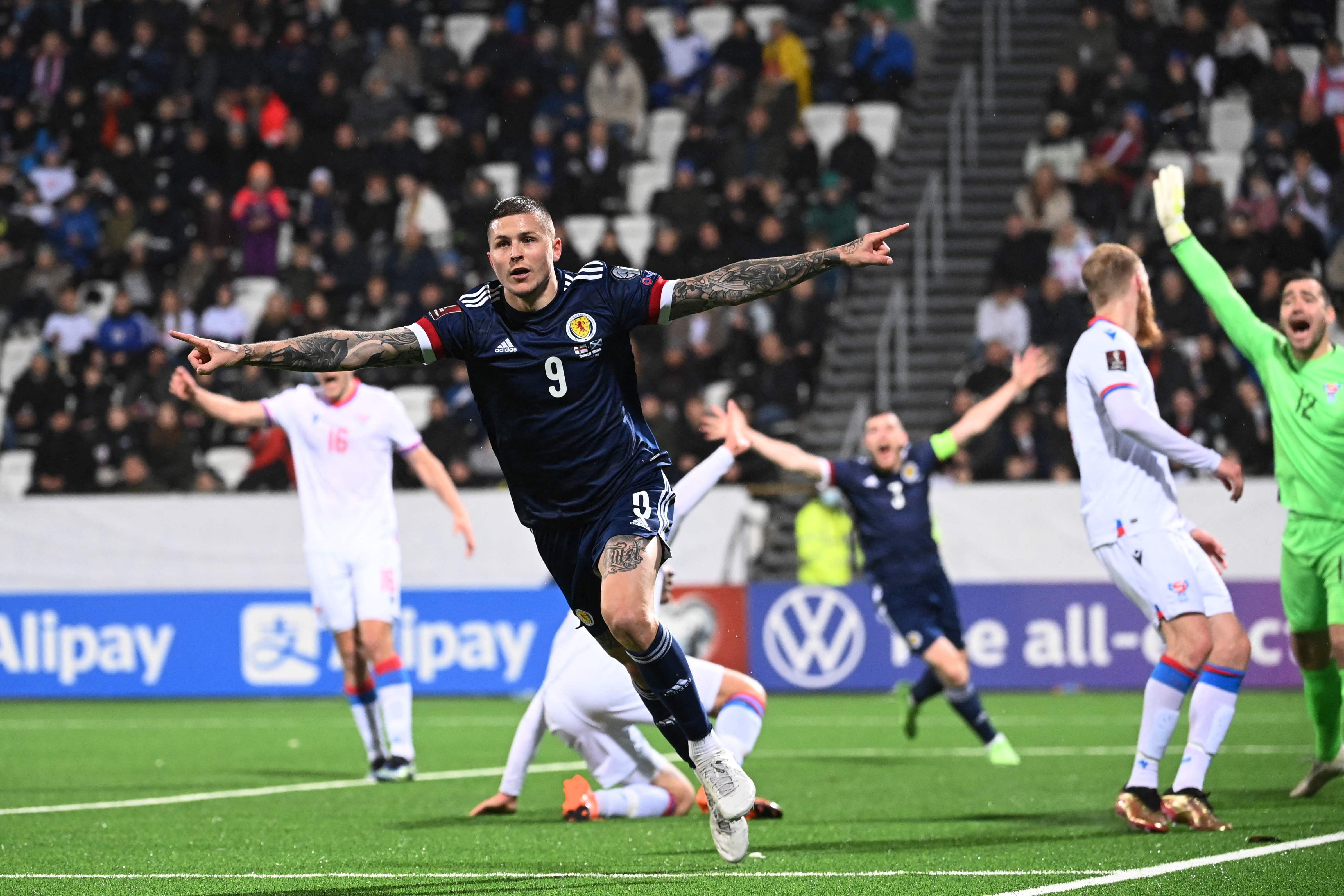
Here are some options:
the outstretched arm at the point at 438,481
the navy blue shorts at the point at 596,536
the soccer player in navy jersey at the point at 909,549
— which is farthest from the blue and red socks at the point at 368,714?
the navy blue shorts at the point at 596,536

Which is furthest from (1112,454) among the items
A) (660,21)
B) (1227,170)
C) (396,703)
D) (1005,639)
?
(660,21)

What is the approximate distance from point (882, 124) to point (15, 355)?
39.5ft

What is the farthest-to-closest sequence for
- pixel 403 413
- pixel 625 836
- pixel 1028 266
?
pixel 1028 266, pixel 403 413, pixel 625 836

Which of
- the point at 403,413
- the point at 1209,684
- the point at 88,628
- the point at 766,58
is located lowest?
the point at 88,628

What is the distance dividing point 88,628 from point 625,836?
487 inches

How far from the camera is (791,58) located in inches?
957

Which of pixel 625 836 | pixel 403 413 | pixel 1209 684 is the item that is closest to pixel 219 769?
pixel 403 413

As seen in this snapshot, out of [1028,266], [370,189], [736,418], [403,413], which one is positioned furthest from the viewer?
[370,189]

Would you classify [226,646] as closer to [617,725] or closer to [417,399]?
[417,399]

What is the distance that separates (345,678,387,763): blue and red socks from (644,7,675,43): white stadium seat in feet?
52.2

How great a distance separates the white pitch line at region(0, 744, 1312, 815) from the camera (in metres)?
9.91

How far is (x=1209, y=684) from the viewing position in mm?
8445

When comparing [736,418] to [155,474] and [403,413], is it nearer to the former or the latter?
[403,413]

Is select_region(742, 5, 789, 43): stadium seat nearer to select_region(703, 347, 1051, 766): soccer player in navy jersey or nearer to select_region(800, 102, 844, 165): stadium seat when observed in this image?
select_region(800, 102, 844, 165): stadium seat
